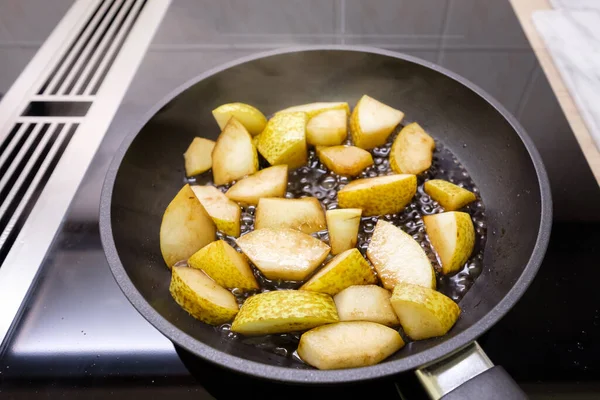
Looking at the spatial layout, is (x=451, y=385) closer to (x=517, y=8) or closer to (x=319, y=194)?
(x=319, y=194)

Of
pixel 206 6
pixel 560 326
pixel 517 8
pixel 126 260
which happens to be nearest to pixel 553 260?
pixel 560 326

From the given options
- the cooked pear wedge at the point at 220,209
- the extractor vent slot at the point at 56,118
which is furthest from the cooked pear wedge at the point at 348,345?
the extractor vent slot at the point at 56,118

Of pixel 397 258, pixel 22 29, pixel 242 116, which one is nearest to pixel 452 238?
pixel 397 258

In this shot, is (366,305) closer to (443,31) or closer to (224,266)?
(224,266)

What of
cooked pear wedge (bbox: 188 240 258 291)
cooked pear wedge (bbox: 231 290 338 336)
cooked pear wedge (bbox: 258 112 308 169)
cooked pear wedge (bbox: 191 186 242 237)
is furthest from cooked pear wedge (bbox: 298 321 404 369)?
cooked pear wedge (bbox: 258 112 308 169)

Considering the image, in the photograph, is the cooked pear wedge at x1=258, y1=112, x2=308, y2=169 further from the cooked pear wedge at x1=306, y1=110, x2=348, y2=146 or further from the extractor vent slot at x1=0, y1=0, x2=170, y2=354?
the extractor vent slot at x1=0, y1=0, x2=170, y2=354

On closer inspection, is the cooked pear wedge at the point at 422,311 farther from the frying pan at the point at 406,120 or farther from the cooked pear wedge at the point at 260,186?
the cooked pear wedge at the point at 260,186
